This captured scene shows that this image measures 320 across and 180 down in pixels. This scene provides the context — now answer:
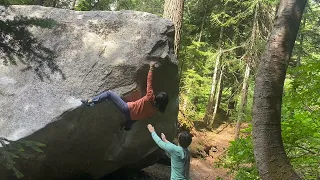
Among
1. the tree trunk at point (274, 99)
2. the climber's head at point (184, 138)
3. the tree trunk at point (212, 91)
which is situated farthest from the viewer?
the tree trunk at point (212, 91)

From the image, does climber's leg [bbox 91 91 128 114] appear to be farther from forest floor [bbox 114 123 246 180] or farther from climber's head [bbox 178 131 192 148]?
forest floor [bbox 114 123 246 180]

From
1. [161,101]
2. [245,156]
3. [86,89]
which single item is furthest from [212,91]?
[245,156]

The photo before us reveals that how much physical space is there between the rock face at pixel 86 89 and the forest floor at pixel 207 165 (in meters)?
1.36

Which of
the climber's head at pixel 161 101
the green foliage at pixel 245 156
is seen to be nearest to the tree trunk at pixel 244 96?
the climber's head at pixel 161 101

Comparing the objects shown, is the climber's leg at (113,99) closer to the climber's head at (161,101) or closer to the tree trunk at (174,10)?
the climber's head at (161,101)

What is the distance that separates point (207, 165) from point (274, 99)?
834 centimetres

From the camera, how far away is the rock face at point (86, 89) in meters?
6.05

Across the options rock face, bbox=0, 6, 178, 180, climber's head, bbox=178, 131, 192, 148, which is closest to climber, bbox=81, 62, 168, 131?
rock face, bbox=0, 6, 178, 180

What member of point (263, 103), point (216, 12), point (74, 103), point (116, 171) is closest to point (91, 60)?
point (74, 103)

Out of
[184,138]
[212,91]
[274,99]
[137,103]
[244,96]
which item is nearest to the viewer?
[274,99]

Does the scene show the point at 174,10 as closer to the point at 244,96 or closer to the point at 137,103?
the point at 137,103

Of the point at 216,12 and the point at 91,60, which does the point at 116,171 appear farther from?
the point at 216,12

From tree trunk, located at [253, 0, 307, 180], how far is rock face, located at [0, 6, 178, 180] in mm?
3219

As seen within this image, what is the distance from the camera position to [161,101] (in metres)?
6.73
